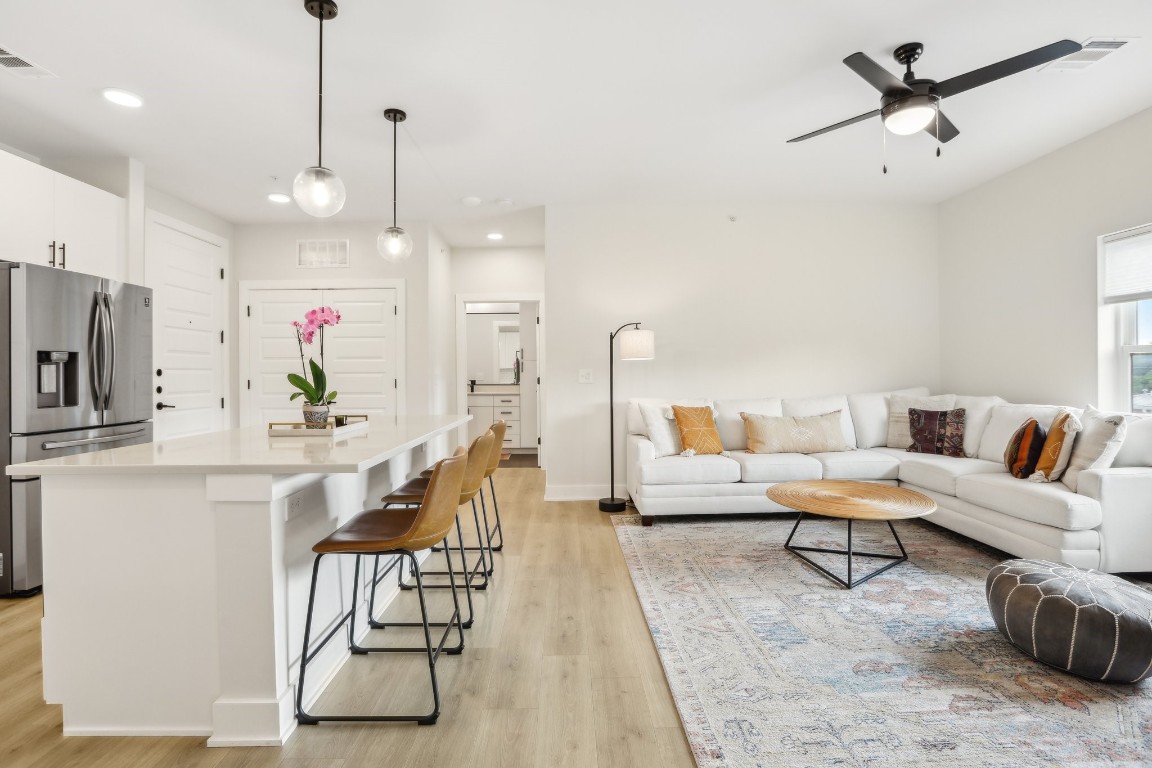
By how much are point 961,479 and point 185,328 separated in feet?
19.6

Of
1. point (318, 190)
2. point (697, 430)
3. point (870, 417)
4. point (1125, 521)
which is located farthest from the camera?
point (870, 417)

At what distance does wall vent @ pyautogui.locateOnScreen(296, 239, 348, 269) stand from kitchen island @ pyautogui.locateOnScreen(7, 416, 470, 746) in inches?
161

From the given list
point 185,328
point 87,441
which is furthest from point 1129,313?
point 185,328

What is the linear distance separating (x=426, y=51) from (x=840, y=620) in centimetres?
320

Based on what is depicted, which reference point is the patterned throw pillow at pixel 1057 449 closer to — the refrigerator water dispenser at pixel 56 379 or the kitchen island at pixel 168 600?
the kitchen island at pixel 168 600

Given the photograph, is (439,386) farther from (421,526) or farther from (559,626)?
(421,526)

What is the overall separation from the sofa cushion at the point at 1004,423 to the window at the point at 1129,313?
389mm

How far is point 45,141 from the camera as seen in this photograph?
3.51 m

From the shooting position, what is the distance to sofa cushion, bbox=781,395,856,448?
4.71 metres

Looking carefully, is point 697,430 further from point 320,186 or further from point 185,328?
point 185,328

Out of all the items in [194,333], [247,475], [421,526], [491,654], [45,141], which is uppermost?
[45,141]

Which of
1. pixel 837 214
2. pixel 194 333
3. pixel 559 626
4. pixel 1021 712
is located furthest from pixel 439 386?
pixel 1021 712

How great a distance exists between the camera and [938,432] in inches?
169

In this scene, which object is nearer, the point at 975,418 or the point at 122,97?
the point at 122,97
